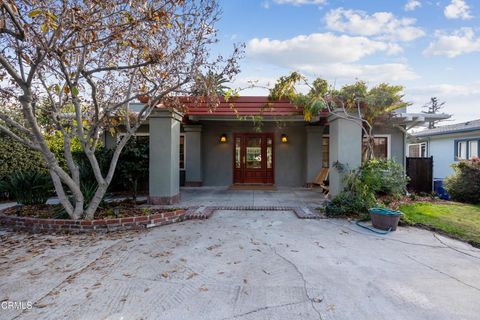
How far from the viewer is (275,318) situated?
2.33m

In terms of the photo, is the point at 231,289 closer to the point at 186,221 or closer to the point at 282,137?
the point at 186,221

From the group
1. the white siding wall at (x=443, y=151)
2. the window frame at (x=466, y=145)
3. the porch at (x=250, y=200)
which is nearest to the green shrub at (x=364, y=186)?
the porch at (x=250, y=200)

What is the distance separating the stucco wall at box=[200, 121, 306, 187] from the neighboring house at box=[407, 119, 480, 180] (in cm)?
629

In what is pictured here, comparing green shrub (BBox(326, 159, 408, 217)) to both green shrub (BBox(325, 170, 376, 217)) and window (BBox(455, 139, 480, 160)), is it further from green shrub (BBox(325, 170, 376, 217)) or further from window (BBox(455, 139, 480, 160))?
window (BBox(455, 139, 480, 160))

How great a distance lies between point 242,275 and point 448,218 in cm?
A: 544

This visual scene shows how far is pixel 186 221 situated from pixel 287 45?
790cm

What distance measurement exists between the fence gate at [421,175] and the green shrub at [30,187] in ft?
39.2

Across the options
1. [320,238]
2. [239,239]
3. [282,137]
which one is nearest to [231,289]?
[239,239]

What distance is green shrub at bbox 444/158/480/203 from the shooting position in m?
8.08

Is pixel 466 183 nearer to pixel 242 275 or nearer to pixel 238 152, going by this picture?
pixel 238 152

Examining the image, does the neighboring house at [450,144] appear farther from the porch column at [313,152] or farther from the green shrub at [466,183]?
the porch column at [313,152]

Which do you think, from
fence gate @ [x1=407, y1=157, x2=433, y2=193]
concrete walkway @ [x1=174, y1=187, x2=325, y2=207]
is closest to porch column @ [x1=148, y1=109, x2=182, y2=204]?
concrete walkway @ [x1=174, y1=187, x2=325, y2=207]

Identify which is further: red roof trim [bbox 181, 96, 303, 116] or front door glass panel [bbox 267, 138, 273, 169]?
front door glass panel [bbox 267, 138, 273, 169]

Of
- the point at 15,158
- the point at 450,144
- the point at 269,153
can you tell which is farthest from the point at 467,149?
the point at 15,158
